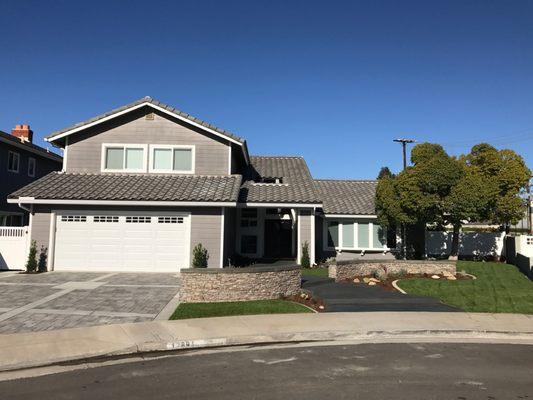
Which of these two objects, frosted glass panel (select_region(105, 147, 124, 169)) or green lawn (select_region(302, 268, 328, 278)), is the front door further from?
frosted glass panel (select_region(105, 147, 124, 169))

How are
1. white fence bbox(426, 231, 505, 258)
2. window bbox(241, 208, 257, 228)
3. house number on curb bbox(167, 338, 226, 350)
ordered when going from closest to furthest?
house number on curb bbox(167, 338, 226, 350) < window bbox(241, 208, 257, 228) < white fence bbox(426, 231, 505, 258)

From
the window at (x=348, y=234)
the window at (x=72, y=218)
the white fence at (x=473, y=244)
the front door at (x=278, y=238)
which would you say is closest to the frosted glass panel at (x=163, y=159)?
the window at (x=72, y=218)

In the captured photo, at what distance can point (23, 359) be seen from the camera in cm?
720

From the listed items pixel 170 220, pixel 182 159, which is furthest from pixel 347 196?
pixel 170 220

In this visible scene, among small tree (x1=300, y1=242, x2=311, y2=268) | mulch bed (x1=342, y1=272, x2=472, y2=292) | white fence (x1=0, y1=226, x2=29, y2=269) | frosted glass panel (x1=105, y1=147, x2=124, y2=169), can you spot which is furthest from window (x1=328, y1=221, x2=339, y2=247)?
white fence (x1=0, y1=226, x2=29, y2=269)

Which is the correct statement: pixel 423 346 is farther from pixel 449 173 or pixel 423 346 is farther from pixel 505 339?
pixel 449 173

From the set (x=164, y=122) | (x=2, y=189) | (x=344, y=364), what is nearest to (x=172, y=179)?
(x=164, y=122)

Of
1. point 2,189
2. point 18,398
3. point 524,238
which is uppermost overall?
point 2,189

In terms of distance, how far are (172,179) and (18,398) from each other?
47.7 feet

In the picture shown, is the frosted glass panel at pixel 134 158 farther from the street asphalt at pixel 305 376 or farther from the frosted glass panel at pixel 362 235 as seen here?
the street asphalt at pixel 305 376

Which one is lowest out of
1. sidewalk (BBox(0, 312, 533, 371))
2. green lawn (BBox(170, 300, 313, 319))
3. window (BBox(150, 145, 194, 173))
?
sidewalk (BBox(0, 312, 533, 371))

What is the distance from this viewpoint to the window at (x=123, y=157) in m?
20.4

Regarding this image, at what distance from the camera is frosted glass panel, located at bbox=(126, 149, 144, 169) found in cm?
2048

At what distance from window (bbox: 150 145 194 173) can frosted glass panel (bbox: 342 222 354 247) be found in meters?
9.10
